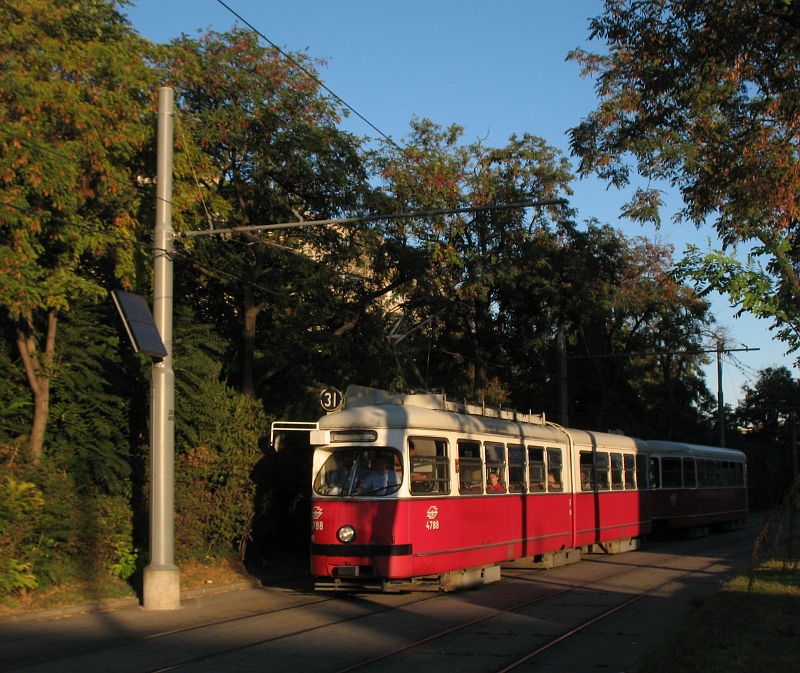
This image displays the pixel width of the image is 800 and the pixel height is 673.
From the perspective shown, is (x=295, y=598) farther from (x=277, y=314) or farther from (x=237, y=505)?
(x=277, y=314)

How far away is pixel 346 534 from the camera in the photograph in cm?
1520

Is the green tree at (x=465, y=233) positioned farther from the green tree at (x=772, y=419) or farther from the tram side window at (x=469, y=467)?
the green tree at (x=772, y=419)

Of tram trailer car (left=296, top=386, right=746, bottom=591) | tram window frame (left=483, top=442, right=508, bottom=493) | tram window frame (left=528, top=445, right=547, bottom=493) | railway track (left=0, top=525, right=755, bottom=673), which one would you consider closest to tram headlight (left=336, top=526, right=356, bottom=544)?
tram trailer car (left=296, top=386, right=746, bottom=591)

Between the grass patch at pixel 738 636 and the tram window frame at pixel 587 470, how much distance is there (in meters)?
7.66

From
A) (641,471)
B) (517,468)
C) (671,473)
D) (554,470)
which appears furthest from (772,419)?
(517,468)

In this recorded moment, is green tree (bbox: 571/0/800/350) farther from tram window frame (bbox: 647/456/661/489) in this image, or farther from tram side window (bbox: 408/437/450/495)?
tram window frame (bbox: 647/456/661/489)

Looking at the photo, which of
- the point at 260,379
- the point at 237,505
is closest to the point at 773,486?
the point at 260,379

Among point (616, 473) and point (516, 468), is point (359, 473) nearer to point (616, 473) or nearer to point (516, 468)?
point (516, 468)

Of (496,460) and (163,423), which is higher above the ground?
(163,423)

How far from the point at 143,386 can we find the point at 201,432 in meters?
1.80

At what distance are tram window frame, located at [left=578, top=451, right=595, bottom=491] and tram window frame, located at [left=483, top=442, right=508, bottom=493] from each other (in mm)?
5075

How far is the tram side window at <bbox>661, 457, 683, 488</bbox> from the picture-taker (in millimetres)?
29859

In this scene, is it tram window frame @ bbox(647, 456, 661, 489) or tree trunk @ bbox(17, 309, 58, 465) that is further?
tram window frame @ bbox(647, 456, 661, 489)

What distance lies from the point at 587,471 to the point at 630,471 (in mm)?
4156
